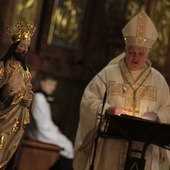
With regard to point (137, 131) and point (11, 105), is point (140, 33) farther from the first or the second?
Result: point (11, 105)

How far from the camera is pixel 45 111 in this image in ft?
Answer: 33.6

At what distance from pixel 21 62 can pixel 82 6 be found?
5.13 meters

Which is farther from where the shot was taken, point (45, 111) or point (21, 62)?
point (45, 111)

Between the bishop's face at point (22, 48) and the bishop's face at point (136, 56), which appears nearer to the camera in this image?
the bishop's face at point (22, 48)

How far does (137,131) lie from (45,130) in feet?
12.7

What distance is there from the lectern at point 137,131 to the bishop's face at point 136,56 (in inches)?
38.5

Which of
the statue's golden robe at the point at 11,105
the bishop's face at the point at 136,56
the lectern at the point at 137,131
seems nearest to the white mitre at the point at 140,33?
the bishop's face at the point at 136,56

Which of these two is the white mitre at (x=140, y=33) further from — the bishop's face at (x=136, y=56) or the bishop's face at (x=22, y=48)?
the bishop's face at (x=22, y=48)

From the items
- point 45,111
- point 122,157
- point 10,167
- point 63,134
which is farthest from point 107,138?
point 63,134

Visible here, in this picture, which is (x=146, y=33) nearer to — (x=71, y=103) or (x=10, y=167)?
(x=10, y=167)

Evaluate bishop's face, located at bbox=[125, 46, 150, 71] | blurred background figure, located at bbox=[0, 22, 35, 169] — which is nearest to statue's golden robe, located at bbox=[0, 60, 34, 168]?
blurred background figure, located at bbox=[0, 22, 35, 169]

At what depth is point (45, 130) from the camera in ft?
33.5

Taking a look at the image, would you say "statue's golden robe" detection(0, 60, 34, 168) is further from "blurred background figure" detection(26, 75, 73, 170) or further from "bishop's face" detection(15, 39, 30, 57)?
"blurred background figure" detection(26, 75, 73, 170)

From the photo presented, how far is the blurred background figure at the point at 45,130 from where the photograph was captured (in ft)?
33.6
